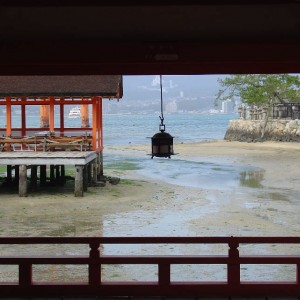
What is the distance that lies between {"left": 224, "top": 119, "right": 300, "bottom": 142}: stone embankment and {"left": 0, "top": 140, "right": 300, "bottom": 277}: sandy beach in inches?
882

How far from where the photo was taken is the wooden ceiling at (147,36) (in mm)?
5316

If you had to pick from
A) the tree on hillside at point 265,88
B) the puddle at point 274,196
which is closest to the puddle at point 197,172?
the puddle at point 274,196

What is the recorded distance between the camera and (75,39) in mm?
5875

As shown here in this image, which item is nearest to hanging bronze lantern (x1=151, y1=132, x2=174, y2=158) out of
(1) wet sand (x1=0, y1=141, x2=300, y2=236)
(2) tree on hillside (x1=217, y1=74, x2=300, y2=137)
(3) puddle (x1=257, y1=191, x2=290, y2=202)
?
(1) wet sand (x1=0, y1=141, x2=300, y2=236)

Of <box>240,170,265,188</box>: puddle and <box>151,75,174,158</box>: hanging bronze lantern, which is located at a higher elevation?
<box>151,75,174,158</box>: hanging bronze lantern

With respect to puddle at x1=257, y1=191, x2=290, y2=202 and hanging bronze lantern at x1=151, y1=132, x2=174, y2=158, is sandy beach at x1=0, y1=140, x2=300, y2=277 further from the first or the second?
hanging bronze lantern at x1=151, y1=132, x2=174, y2=158

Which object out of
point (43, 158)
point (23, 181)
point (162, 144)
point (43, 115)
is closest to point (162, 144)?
point (162, 144)

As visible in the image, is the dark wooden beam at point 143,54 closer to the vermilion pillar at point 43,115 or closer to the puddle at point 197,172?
the puddle at point 197,172

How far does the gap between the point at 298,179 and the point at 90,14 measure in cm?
2436

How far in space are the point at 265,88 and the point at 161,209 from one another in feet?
108

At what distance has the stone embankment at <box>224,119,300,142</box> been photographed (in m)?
52.2

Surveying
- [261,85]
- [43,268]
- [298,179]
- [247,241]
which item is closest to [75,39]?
[247,241]

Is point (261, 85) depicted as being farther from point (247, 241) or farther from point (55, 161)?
point (247, 241)

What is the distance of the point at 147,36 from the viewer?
576cm
